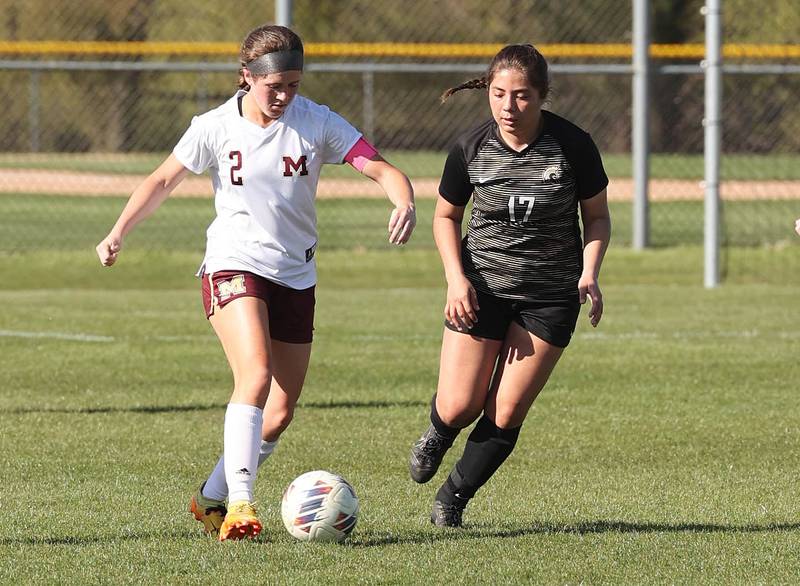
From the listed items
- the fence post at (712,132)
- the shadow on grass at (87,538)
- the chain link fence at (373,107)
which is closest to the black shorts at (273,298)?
the shadow on grass at (87,538)

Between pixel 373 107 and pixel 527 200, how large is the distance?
20971 millimetres

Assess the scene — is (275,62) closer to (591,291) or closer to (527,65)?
(527,65)

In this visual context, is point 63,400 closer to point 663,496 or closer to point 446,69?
point 663,496

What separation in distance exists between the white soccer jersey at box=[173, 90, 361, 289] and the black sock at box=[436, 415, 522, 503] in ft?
3.08

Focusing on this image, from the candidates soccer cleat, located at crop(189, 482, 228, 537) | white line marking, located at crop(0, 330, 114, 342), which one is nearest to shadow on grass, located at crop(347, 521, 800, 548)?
soccer cleat, located at crop(189, 482, 228, 537)

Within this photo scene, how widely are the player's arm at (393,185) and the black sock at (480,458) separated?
889mm

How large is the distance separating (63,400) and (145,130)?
22954mm

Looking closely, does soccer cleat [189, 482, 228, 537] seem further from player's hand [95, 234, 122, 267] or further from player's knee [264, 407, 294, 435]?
player's hand [95, 234, 122, 267]

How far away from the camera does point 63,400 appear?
951 cm

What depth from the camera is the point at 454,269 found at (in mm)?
5941

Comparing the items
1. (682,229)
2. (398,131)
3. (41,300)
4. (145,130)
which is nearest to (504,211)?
(41,300)

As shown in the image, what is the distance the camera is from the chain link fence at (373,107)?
78.9 feet

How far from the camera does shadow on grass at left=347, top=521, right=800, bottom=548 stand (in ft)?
19.4

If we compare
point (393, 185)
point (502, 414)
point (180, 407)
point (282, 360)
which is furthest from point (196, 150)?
point (180, 407)
